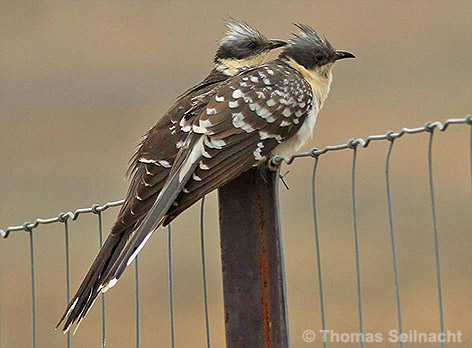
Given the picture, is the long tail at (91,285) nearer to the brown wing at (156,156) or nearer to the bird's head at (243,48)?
the brown wing at (156,156)

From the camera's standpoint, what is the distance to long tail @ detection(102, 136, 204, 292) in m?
4.79

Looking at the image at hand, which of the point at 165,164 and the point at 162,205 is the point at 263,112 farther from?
the point at 162,205

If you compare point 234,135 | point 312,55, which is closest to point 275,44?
point 312,55

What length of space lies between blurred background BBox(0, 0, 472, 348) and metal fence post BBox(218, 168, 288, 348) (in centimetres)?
475

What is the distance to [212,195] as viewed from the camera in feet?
27.8

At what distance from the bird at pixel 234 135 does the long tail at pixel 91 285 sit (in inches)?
2.2

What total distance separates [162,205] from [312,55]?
6.04 feet

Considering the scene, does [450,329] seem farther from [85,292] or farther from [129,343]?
[85,292]

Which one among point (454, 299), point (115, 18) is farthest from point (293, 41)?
point (115, 18)

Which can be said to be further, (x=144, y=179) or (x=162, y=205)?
(x=144, y=179)

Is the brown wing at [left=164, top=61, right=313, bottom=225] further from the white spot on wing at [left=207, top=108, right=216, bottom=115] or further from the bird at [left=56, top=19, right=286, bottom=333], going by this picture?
the bird at [left=56, top=19, right=286, bottom=333]

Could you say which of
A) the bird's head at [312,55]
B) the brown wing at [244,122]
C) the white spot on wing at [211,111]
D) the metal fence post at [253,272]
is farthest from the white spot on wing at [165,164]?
the bird's head at [312,55]

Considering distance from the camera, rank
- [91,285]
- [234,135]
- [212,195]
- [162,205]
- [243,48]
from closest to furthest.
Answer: [91,285] < [162,205] < [234,135] < [243,48] < [212,195]

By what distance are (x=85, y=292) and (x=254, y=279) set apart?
30.8 inches
